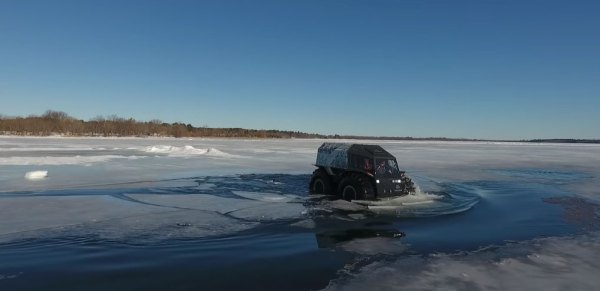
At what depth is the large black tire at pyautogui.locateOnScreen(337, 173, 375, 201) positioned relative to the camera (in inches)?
516

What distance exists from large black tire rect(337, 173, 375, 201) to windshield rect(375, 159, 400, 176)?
0.44m

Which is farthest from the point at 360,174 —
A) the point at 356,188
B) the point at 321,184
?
the point at 321,184

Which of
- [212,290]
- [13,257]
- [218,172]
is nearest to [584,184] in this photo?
[218,172]

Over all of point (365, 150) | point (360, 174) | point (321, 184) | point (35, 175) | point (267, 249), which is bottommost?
point (267, 249)

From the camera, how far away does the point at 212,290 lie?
575 cm

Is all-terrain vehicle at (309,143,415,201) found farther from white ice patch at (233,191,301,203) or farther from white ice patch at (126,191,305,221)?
white ice patch at (126,191,305,221)

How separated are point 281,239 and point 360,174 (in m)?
5.37

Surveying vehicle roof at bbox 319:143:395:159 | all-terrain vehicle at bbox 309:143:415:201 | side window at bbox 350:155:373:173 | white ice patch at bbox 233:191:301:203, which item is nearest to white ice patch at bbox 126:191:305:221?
white ice patch at bbox 233:191:301:203

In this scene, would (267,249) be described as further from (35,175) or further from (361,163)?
(35,175)

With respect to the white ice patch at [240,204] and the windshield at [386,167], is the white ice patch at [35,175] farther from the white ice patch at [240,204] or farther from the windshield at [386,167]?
the windshield at [386,167]

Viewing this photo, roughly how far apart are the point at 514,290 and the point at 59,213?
9.64 meters

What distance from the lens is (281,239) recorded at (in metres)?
8.74

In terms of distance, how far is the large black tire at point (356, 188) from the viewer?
13.1 metres

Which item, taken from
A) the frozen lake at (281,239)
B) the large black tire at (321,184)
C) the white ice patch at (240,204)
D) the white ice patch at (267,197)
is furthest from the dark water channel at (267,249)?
the large black tire at (321,184)
